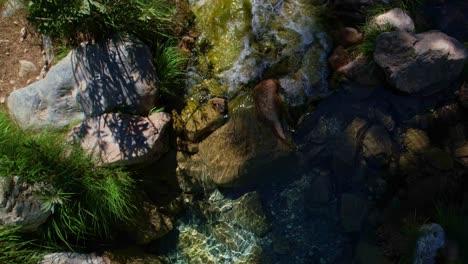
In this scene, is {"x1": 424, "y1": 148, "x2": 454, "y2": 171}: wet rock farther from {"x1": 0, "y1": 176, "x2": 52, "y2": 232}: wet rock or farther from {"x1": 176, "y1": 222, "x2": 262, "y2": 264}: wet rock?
{"x1": 0, "y1": 176, "x2": 52, "y2": 232}: wet rock

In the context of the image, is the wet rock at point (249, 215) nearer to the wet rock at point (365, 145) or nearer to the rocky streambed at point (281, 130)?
the rocky streambed at point (281, 130)

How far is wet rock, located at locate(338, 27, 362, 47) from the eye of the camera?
4.30 m

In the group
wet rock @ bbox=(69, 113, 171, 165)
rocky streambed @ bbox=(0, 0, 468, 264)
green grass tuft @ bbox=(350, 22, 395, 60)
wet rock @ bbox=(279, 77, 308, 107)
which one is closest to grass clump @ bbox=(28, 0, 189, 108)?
rocky streambed @ bbox=(0, 0, 468, 264)

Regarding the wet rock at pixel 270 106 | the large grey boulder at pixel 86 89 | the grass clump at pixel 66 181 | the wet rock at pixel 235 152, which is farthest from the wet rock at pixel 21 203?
the wet rock at pixel 270 106

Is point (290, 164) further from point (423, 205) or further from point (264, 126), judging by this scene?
point (423, 205)

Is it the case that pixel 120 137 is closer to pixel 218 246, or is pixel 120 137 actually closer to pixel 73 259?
pixel 73 259

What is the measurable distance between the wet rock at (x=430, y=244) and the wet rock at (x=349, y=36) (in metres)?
1.90

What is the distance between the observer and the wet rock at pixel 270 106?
4137 millimetres

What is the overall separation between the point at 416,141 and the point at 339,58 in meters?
1.09

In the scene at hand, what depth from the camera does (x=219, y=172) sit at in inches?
164

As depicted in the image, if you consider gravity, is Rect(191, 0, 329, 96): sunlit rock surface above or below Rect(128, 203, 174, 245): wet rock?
above

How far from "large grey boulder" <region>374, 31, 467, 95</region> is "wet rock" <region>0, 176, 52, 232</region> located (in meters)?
3.21

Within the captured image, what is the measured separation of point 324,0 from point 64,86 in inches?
108

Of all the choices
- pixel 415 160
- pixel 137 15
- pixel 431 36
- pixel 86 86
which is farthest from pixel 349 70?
pixel 86 86
